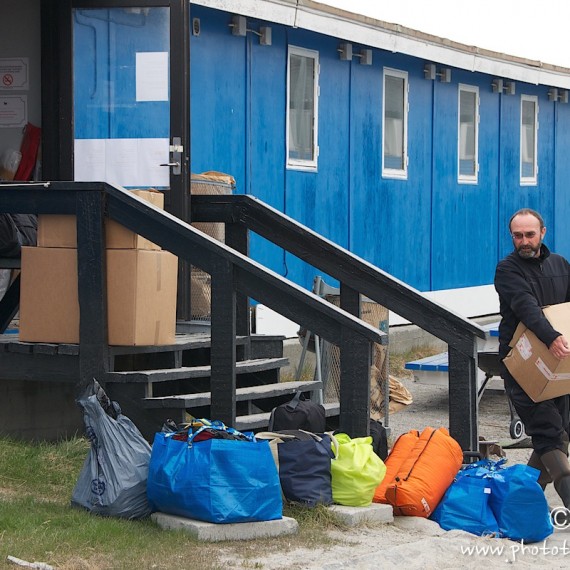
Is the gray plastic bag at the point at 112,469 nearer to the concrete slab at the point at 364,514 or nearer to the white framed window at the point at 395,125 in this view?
the concrete slab at the point at 364,514

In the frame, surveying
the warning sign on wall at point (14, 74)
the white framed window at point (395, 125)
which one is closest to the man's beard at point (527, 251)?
the warning sign on wall at point (14, 74)

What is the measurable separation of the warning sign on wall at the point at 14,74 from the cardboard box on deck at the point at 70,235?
2.64 meters

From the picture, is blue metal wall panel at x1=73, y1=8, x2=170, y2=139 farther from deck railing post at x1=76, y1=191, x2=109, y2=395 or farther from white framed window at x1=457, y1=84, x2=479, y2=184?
white framed window at x1=457, y1=84, x2=479, y2=184

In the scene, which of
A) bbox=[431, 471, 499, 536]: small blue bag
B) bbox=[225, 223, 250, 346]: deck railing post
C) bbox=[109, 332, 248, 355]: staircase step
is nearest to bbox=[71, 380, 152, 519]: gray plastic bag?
bbox=[109, 332, 248, 355]: staircase step

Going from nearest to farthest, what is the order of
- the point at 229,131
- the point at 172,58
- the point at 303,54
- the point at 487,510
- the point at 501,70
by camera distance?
the point at 487,510, the point at 172,58, the point at 229,131, the point at 303,54, the point at 501,70

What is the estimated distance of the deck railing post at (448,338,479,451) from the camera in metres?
8.45

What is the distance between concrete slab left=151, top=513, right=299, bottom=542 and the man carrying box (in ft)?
6.07

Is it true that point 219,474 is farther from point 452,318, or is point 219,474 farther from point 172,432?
point 452,318

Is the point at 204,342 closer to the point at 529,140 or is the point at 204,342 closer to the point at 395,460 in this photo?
the point at 395,460

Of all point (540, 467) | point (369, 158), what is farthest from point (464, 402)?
point (369, 158)

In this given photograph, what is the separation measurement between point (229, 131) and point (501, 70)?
7.10 metres

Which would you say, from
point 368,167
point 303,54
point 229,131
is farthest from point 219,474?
point 368,167

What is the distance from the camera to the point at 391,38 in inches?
621

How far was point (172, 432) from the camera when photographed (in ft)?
23.0
